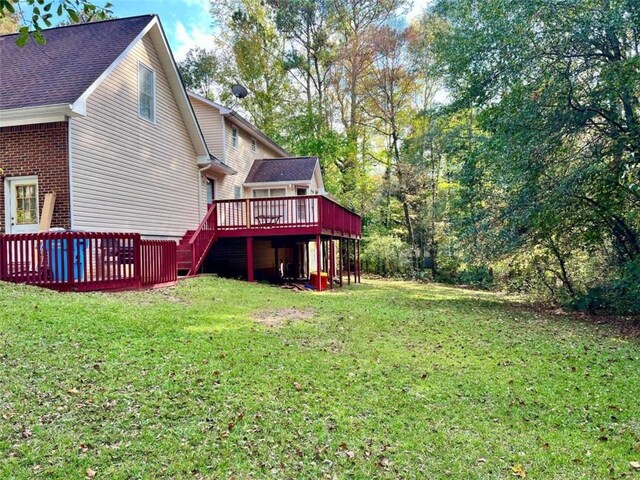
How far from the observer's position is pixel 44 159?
32.4 ft

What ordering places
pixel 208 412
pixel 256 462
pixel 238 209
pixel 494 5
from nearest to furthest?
pixel 256 462
pixel 208 412
pixel 494 5
pixel 238 209

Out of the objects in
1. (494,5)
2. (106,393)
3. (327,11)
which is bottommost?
(106,393)

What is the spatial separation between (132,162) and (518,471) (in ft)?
38.3

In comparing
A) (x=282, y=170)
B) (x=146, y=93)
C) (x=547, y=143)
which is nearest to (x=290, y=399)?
(x=547, y=143)

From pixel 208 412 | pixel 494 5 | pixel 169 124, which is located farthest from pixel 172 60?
pixel 208 412

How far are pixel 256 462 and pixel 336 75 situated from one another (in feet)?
104

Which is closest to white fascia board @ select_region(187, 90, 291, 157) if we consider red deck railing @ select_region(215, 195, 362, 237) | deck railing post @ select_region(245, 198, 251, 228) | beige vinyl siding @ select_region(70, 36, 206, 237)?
beige vinyl siding @ select_region(70, 36, 206, 237)

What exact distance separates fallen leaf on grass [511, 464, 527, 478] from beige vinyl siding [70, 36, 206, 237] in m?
9.81

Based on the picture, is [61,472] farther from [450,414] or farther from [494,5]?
[494,5]

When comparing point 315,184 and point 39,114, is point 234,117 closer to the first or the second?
point 315,184

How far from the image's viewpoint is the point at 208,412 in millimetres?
4016

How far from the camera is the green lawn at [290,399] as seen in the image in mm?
3381

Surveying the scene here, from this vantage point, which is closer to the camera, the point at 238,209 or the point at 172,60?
the point at 172,60

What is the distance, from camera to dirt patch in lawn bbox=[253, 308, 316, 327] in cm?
776
